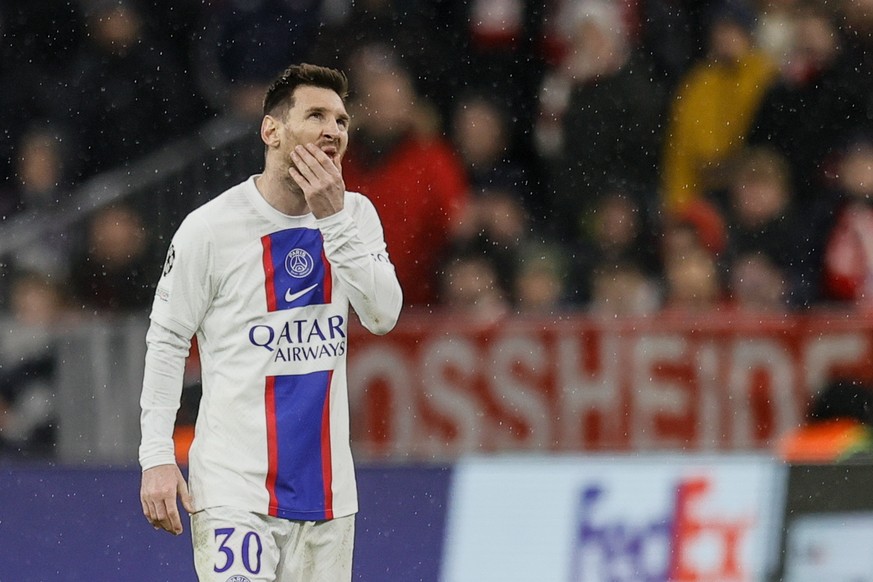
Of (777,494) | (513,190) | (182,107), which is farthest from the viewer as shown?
(182,107)

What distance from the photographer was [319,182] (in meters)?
4.21

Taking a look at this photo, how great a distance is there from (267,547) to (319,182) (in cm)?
90

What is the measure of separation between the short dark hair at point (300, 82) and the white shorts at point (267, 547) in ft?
3.35

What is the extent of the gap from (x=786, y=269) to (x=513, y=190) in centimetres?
150

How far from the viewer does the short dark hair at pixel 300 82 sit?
4398 millimetres

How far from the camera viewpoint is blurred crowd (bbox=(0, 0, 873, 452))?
8727 millimetres

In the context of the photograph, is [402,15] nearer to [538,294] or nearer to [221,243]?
[538,294]

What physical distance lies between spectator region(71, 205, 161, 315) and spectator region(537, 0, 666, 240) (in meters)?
2.16

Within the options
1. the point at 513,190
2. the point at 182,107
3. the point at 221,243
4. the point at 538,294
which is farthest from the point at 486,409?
the point at 221,243

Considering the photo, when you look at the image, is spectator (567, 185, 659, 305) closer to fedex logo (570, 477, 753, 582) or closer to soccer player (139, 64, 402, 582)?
fedex logo (570, 477, 753, 582)

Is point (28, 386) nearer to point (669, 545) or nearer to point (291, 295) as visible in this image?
point (669, 545)

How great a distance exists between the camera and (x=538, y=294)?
8586 millimetres

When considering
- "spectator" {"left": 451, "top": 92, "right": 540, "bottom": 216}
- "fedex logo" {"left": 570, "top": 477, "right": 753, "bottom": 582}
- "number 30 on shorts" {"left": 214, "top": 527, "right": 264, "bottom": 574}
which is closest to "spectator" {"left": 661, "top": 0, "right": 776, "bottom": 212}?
"spectator" {"left": 451, "top": 92, "right": 540, "bottom": 216}

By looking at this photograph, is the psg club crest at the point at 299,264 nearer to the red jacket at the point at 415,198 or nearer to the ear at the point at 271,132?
the ear at the point at 271,132
